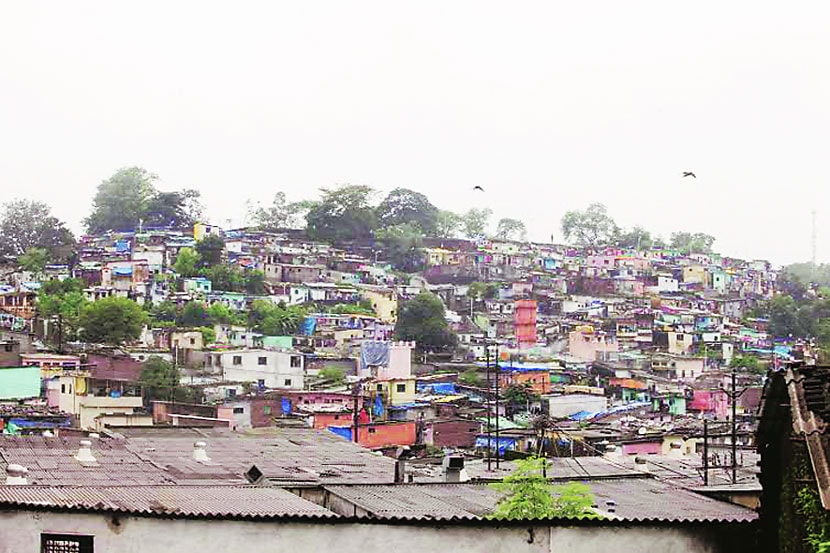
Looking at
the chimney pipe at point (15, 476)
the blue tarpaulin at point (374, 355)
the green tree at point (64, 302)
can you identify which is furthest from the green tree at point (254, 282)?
the chimney pipe at point (15, 476)

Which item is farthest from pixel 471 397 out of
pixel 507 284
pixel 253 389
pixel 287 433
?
pixel 507 284

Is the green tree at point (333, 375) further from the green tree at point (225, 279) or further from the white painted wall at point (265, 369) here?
the green tree at point (225, 279)

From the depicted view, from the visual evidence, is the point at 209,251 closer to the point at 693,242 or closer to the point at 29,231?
the point at 29,231

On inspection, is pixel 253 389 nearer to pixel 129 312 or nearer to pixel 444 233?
pixel 129 312

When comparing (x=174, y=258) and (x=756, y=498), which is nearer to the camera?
(x=756, y=498)

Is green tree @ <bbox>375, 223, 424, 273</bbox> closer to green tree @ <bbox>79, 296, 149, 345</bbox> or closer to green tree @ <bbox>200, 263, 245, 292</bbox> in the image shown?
green tree @ <bbox>200, 263, 245, 292</bbox>

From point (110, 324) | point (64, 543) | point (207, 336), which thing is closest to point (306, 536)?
point (64, 543)
